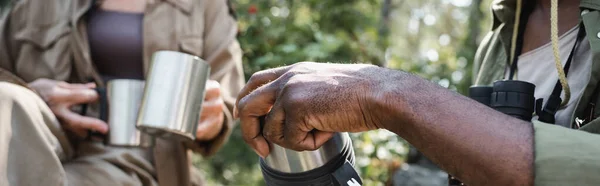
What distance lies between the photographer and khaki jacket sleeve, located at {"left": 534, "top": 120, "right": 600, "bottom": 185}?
1.04 metres

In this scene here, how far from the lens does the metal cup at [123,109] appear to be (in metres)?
2.21

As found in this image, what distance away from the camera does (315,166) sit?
4.38 feet

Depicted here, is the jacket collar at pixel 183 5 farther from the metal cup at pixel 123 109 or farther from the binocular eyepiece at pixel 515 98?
the binocular eyepiece at pixel 515 98

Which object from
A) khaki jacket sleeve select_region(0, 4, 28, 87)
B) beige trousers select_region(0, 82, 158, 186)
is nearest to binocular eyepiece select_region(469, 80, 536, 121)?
beige trousers select_region(0, 82, 158, 186)

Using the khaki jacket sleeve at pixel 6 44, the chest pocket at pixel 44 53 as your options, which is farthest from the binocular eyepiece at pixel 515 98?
the khaki jacket sleeve at pixel 6 44

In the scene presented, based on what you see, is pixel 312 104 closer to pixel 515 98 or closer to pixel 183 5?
pixel 515 98

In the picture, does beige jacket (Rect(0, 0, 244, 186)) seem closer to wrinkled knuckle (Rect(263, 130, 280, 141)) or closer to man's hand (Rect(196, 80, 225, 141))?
man's hand (Rect(196, 80, 225, 141))

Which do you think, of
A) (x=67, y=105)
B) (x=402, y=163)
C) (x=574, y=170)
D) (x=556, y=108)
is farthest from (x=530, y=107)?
(x=402, y=163)

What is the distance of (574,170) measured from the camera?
1.05m

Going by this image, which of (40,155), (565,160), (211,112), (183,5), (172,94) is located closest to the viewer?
(565,160)

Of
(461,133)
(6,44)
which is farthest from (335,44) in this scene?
(461,133)

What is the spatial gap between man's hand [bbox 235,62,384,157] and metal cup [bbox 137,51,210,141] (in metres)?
0.75

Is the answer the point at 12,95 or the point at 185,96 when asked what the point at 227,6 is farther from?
the point at 12,95

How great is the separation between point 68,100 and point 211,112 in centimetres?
46
